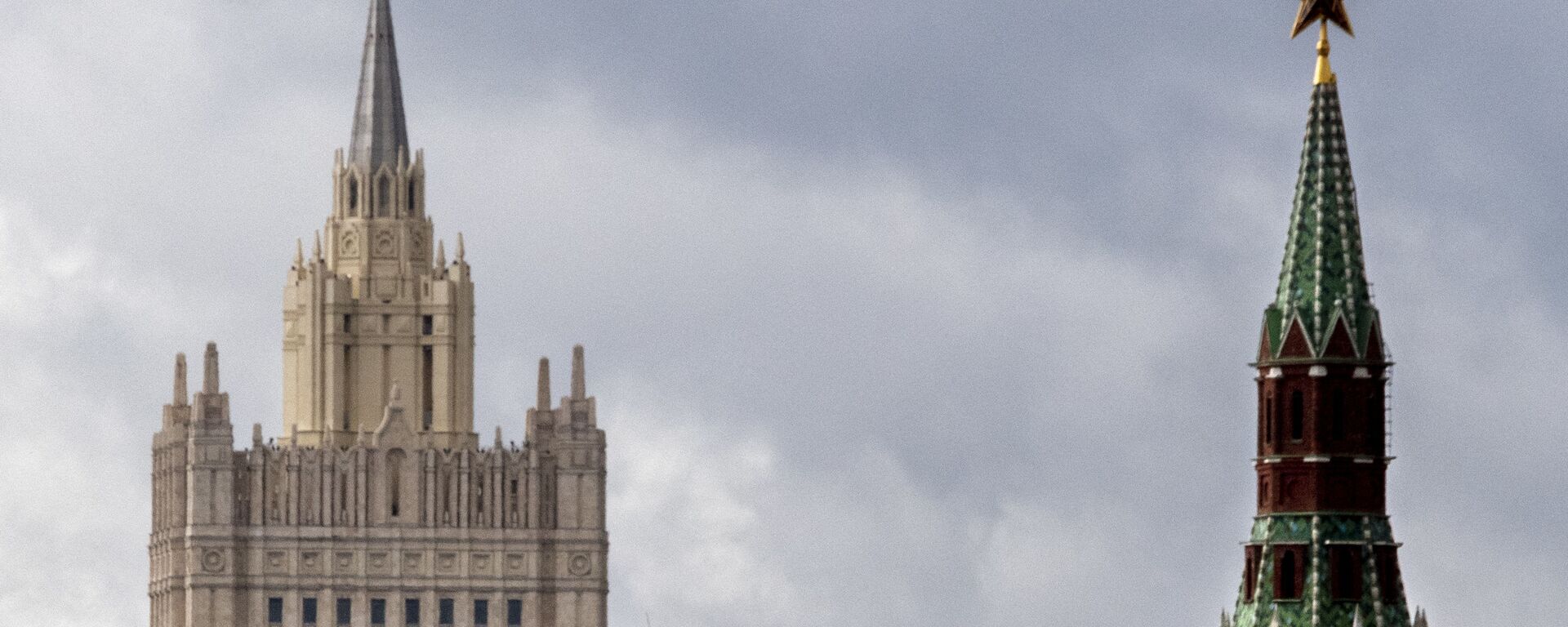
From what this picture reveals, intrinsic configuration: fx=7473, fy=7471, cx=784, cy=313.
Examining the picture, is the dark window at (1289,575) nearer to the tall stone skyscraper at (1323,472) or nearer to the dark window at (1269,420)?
the tall stone skyscraper at (1323,472)

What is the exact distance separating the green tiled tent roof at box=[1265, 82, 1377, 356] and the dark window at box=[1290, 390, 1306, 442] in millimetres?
1257

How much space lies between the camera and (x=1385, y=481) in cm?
19838

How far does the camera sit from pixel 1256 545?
198375 mm

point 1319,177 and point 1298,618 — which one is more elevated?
point 1319,177

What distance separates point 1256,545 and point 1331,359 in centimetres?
537

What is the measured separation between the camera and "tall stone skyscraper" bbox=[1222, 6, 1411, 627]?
646ft

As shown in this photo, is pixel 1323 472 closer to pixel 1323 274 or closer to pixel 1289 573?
pixel 1289 573

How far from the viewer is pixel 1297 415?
197625mm

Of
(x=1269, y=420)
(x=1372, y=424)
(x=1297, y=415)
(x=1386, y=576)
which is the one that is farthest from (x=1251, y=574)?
(x=1372, y=424)

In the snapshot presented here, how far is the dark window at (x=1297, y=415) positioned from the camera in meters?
198

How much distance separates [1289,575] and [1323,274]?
809 cm

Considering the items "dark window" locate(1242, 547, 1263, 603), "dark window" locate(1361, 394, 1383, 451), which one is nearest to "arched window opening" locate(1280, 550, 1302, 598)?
"dark window" locate(1242, 547, 1263, 603)

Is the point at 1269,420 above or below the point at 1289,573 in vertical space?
above

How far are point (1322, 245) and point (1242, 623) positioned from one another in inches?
407
